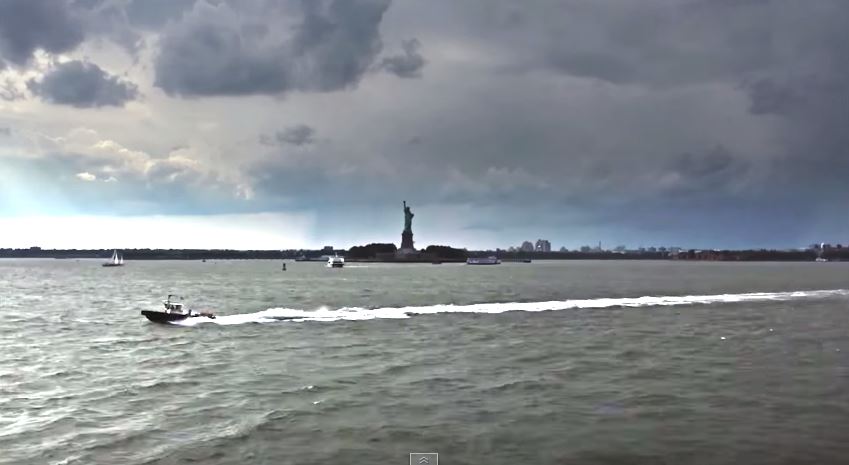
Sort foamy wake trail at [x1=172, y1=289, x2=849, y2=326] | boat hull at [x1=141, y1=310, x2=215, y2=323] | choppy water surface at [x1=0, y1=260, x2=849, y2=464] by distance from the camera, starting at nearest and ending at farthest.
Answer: choppy water surface at [x1=0, y1=260, x2=849, y2=464]
boat hull at [x1=141, y1=310, x2=215, y2=323]
foamy wake trail at [x1=172, y1=289, x2=849, y2=326]

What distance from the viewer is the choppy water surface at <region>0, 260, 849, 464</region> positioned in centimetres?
1931

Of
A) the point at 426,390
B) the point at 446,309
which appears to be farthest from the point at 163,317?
the point at 426,390

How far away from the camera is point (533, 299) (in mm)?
74750

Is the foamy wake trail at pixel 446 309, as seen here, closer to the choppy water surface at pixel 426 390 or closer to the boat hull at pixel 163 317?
the boat hull at pixel 163 317

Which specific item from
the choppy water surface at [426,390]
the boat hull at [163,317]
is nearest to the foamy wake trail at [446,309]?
the boat hull at [163,317]

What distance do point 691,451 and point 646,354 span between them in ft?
57.1

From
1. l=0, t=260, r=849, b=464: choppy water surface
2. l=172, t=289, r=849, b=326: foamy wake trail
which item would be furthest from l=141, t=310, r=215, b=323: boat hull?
l=0, t=260, r=849, b=464: choppy water surface

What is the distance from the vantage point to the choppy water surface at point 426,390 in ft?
63.4

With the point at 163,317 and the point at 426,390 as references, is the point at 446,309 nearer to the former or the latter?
the point at 163,317

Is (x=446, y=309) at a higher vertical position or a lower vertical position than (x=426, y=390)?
higher

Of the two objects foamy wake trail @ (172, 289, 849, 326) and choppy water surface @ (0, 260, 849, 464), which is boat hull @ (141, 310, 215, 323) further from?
choppy water surface @ (0, 260, 849, 464)

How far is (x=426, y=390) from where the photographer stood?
88.6 feet

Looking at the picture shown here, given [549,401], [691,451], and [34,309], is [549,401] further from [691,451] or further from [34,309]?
[34,309]

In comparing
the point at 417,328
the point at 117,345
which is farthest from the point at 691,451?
the point at 117,345
